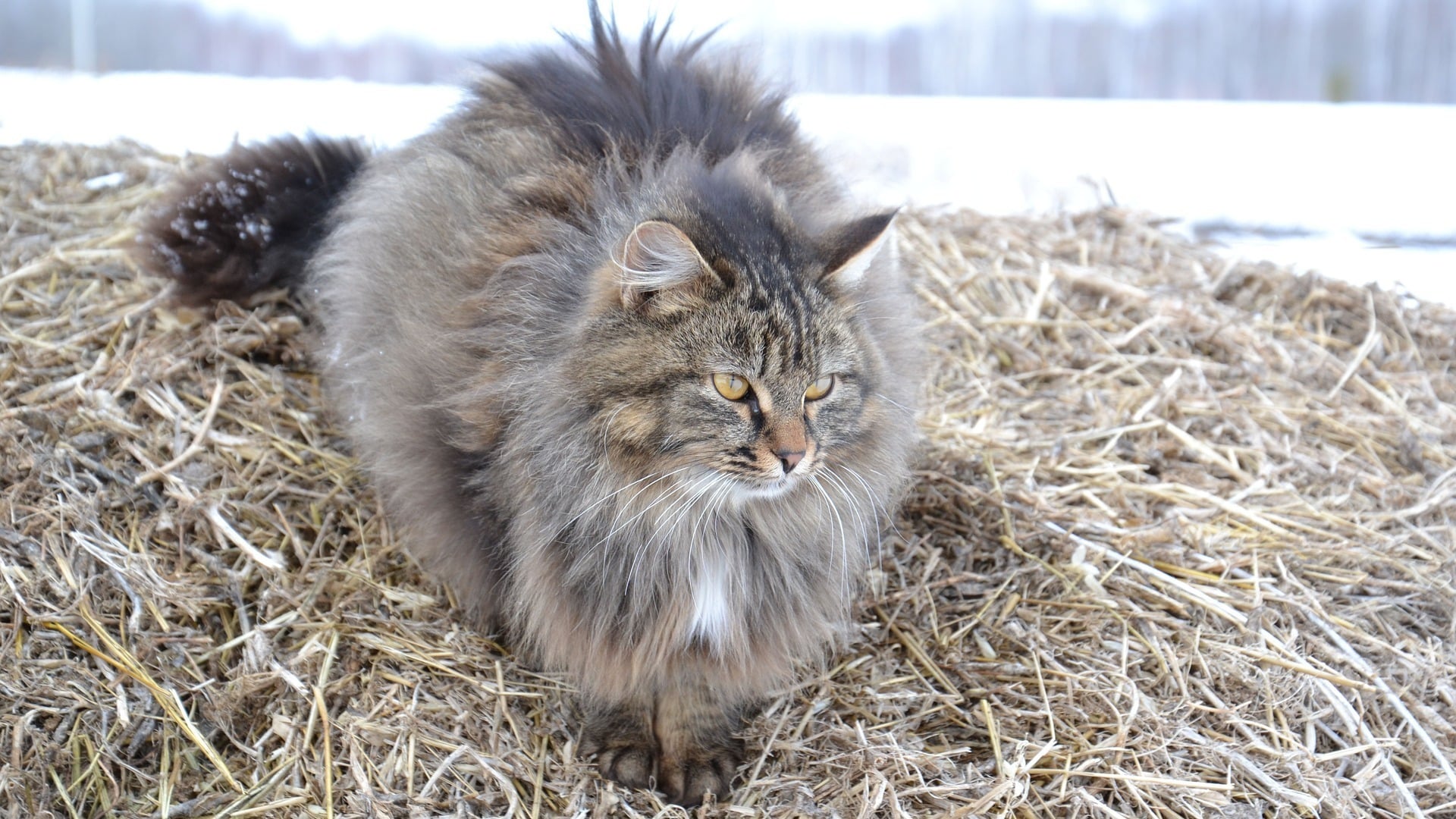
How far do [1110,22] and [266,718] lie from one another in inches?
193

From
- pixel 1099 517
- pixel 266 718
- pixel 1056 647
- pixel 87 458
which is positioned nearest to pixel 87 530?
pixel 87 458

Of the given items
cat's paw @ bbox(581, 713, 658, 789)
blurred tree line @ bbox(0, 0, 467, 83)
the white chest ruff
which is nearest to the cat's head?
the white chest ruff

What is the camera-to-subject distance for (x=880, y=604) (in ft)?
8.98

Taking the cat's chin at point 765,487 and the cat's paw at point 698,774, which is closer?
the cat's chin at point 765,487

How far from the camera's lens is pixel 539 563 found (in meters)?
2.21

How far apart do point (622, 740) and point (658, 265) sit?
1.13 m

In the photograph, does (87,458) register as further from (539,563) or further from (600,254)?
(600,254)

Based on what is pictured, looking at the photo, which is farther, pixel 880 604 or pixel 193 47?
pixel 193 47

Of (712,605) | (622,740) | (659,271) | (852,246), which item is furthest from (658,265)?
(622,740)

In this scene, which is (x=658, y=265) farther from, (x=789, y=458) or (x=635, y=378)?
(x=789, y=458)

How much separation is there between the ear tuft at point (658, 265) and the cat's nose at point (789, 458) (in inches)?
13.7

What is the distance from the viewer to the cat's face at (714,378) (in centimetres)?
198

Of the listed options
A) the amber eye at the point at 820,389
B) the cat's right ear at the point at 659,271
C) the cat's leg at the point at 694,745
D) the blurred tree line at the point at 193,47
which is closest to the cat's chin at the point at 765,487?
the amber eye at the point at 820,389

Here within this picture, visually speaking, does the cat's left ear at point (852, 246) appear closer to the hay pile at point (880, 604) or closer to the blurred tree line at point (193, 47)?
the hay pile at point (880, 604)
